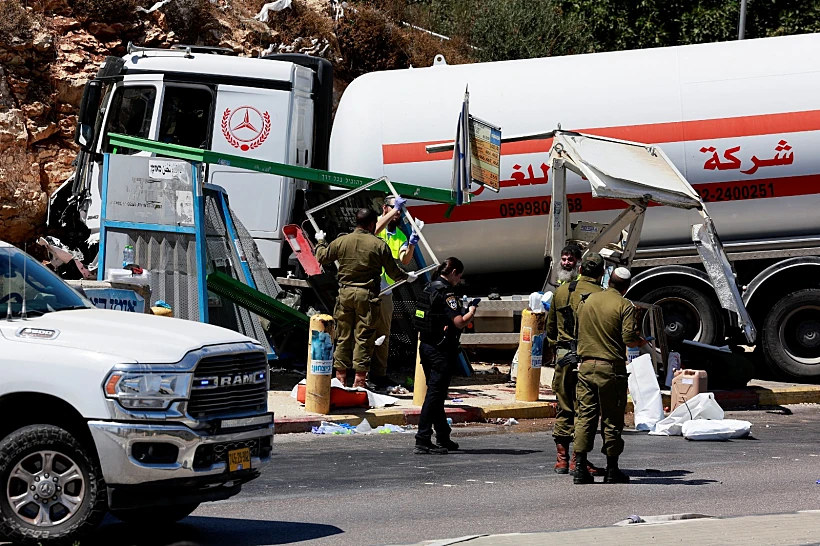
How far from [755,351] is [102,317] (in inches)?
399

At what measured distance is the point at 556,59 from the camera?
15.1 m

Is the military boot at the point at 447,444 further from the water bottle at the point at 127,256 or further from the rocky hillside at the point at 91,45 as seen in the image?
the rocky hillside at the point at 91,45

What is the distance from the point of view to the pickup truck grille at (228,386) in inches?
249

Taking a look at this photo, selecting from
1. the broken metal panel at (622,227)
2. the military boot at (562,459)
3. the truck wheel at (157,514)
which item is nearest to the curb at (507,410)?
the broken metal panel at (622,227)

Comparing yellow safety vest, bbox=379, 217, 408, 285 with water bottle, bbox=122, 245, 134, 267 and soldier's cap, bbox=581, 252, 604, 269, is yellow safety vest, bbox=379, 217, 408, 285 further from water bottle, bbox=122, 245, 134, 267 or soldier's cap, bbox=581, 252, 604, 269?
soldier's cap, bbox=581, 252, 604, 269

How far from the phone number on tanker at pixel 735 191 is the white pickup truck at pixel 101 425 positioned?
9413 mm

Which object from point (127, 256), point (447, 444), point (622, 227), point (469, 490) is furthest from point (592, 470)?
point (127, 256)

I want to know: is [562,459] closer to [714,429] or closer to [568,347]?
[568,347]

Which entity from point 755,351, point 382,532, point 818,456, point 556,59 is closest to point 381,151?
point 556,59

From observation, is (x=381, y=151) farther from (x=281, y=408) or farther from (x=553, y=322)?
(x=553, y=322)

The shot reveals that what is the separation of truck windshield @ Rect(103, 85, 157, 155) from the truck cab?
12 millimetres

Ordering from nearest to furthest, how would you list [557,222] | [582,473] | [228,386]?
1. [228,386]
2. [582,473]
3. [557,222]

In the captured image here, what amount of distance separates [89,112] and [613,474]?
28.6 ft

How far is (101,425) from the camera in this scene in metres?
6.05
